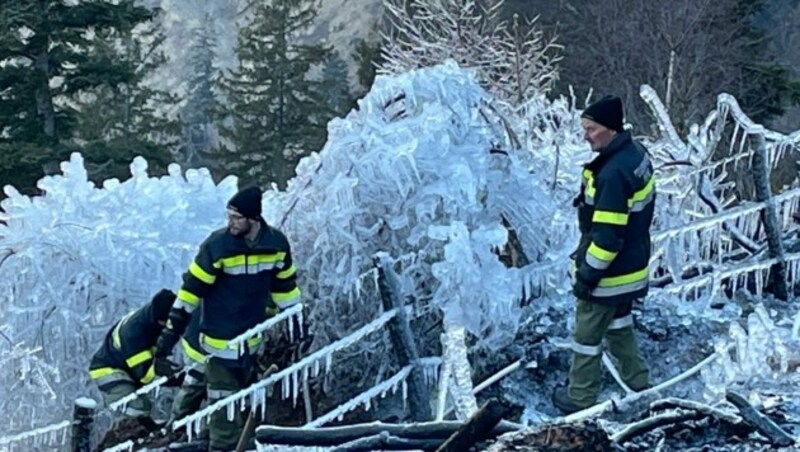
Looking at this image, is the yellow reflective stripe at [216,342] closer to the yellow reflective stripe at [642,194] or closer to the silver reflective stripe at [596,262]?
the silver reflective stripe at [596,262]

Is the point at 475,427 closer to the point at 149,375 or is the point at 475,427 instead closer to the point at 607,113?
the point at 607,113

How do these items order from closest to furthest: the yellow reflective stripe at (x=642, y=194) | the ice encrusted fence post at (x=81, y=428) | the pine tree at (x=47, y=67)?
the ice encrusted fence post at (x=81, y=428) < the yellow reflective stripe at (x=642, y=194) < the pine tree at (x=47, y=67)

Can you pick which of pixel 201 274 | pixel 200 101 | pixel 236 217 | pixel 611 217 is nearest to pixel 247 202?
pixel 236 217

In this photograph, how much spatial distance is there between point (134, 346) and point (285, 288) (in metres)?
0.96

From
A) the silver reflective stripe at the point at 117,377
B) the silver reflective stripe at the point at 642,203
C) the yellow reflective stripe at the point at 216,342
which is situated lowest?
the silver reflective stripe at the point at 117,377

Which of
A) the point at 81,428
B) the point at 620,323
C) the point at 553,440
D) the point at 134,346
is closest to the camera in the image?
the point at 553,440

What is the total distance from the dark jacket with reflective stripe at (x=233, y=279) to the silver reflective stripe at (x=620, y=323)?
173 cm

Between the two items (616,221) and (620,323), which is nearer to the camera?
(616,221)

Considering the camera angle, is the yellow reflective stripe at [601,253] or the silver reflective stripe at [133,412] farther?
the silver reflective stripe at [133,412]

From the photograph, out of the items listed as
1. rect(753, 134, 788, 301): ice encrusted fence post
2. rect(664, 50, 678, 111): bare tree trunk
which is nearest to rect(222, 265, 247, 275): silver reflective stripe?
rect(753, 134, 788, 301): ice encrusted fence post

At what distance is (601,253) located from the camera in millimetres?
5410

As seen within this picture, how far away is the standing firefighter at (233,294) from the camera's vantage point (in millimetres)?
5941

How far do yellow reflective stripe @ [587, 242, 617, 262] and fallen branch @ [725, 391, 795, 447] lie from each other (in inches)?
98.7

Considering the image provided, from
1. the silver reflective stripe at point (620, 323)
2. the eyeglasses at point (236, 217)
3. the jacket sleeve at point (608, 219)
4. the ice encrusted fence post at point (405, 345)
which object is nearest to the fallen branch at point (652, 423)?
the jacket sleeve at point (608, 219)
